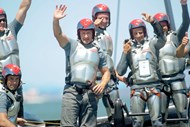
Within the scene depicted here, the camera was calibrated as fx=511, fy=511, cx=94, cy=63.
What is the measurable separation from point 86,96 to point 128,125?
237cm

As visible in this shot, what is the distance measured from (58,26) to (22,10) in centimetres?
112

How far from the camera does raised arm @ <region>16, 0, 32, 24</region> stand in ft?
23.1

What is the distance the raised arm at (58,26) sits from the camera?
621 centimetres

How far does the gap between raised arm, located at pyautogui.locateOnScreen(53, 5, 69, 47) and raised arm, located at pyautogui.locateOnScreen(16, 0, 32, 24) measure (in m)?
0.91

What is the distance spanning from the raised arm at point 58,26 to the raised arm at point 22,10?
91 centimetres

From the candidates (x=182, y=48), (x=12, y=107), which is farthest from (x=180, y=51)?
(x=12, y=107)

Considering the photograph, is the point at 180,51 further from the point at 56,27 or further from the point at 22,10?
the point at 22,10

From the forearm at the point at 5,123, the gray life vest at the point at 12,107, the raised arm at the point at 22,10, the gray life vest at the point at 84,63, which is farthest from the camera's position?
the raised arm at the point at 22,10

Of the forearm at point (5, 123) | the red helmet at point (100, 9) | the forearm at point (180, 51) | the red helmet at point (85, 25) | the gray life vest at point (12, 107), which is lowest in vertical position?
the forearm at point (5, 123)

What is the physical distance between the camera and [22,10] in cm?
712

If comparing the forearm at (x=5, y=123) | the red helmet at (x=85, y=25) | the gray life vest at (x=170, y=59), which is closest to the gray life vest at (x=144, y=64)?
the gray life vest at (x=170, y=59)

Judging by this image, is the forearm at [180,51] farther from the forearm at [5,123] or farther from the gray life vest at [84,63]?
the forearm at [5,123]

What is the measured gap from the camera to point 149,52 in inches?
287

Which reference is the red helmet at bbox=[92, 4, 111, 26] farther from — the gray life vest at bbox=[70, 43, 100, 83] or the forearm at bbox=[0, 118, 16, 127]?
the forearm at bbox=[0, 118, 16, 127]
